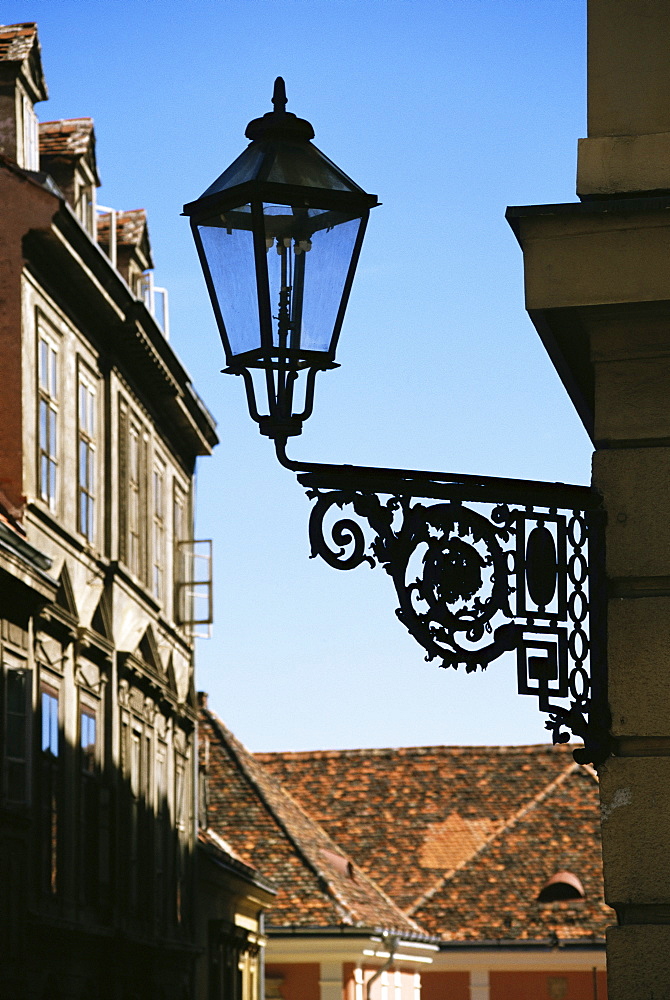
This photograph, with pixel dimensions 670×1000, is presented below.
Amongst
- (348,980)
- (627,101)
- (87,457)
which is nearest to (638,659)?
(627,101)

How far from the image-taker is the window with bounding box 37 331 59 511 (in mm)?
16969

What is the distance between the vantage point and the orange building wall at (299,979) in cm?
2902

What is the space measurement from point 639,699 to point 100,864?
46.5ft

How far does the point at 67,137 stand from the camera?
64.8 ft

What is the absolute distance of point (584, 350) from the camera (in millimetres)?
5887

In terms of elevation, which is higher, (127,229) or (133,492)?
(127,229)

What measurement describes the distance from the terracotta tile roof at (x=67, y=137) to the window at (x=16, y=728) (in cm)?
611

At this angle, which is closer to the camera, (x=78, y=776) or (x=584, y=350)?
(x=584, y=350)

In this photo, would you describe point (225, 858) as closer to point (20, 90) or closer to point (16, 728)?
point (16, 728)

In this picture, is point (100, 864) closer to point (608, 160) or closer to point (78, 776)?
point (78, 776)

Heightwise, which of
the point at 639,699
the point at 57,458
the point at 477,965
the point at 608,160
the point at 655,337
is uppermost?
the point at 57,458

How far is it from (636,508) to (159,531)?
58.9 feet

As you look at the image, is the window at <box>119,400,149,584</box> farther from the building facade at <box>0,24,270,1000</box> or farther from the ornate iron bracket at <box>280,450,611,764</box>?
the ornate iron bracket at <box>280,450,611,764</box>

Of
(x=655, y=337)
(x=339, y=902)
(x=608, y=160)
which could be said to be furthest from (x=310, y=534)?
(x=339, y=902)
